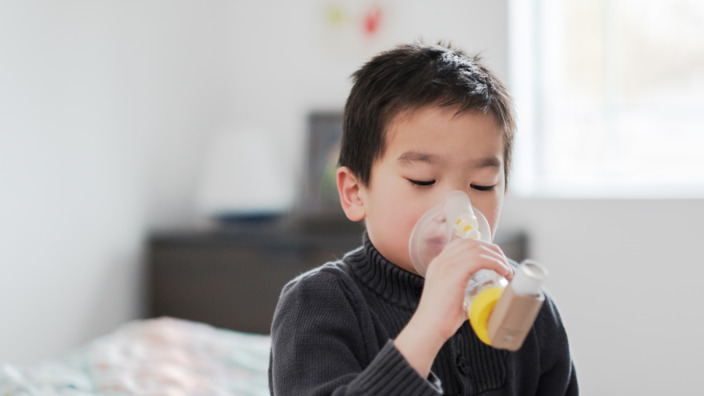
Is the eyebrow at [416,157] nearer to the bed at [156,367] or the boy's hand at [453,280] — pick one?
the boy's hand at [453,280]

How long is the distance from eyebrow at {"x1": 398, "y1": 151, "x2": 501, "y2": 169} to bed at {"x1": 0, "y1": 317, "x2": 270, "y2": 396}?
0.78m

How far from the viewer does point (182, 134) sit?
2887 mm

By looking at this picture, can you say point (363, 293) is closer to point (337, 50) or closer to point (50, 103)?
point (50, 103)

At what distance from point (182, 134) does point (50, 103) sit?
0.84 meters

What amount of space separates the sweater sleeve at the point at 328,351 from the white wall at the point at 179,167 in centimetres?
126

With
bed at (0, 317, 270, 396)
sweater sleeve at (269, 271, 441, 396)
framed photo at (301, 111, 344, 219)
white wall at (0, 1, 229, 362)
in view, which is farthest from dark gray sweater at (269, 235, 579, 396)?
framed photo at (301, 111, 344, 219)

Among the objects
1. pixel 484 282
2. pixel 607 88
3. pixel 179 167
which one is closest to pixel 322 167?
pixel 179 167

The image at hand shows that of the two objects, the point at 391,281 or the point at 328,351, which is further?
the point at 391,281

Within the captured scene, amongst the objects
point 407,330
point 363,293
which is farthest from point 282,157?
point 407,330

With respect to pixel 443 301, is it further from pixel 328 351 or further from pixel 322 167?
pixel 322 167

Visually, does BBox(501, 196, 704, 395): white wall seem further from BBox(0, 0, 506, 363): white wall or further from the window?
BBox(0, 0, 506, 363): white wall

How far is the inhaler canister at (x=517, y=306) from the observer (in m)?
0.65

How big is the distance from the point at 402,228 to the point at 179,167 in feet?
6.97

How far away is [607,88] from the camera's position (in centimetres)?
282
